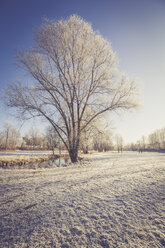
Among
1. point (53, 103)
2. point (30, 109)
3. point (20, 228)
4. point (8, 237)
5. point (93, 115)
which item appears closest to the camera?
point (8, 237)

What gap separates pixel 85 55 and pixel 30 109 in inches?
258

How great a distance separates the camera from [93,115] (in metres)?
10.6

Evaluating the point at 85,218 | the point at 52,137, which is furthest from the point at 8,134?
the point at 85,218

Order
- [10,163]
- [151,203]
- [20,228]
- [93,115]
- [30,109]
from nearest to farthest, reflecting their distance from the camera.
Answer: [20,228] < [151,203] < [30,109] < [93,115] < [10,163]

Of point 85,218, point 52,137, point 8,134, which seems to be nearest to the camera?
point 85,218

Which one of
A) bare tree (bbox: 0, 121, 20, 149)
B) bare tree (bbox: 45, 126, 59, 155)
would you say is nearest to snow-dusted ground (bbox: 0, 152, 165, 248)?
bare tree (bbox: 45, 126, 59, 155)

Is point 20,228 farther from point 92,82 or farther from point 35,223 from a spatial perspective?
point 92,82

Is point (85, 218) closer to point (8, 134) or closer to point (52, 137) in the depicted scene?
point (52, 137)

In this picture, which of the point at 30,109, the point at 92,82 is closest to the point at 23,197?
the point at 30,109

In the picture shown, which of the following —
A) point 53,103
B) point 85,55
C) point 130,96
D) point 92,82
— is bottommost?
Answer: point 53,103

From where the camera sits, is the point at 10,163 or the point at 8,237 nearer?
the point at 8,237

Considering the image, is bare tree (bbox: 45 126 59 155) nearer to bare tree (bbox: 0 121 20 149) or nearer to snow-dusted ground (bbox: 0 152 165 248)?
snow-dusted ground (bbox: 0 152 165 248)

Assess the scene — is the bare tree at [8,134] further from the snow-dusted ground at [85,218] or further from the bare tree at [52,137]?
the snow-dusted ground at [85,218]

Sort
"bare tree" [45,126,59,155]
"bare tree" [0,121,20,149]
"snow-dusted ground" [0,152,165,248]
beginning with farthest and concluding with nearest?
1. "bare tree" [0,121,20,149]
2. "bare tree" [45,126,59,155]
3. "snow-dusted ground" [0,152,165,248]
